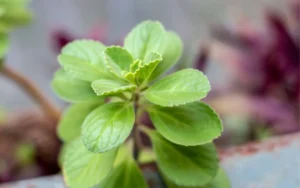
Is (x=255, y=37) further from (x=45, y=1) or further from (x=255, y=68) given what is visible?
(x=45, y=1)

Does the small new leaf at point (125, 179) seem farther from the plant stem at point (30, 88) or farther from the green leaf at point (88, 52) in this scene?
the plant stem at point (30, 88)

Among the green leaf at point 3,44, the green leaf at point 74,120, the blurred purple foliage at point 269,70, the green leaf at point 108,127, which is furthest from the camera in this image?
the blurred purple foliage at point 269,70

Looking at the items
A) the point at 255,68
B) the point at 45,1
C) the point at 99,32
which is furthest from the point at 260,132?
the point at 45,1

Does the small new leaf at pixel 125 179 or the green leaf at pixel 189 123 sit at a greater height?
the green leaf at pixel 189 123

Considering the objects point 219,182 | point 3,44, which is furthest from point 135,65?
point 3,44

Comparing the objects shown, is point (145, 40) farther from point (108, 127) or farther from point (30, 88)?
point (30, 88)

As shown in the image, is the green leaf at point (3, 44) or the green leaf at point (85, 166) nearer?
the green leaf at point (85, 166)

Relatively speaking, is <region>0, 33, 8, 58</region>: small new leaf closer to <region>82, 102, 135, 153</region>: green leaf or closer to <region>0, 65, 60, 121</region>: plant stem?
<region>0, 65, 60, 121</region>: plant stem

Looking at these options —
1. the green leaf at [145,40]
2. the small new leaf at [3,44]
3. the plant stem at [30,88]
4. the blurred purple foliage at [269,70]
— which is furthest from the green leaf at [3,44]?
the blurred purple foliage at [269,70]
